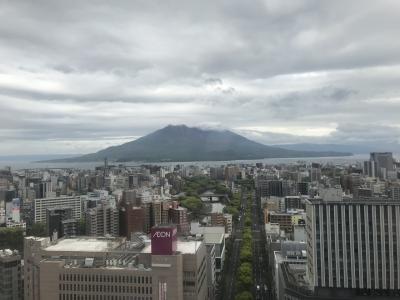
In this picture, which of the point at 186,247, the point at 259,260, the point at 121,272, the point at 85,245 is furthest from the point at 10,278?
the point at 259,260

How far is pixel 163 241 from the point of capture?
16.7 meters

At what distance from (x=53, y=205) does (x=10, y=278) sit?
79.8ft

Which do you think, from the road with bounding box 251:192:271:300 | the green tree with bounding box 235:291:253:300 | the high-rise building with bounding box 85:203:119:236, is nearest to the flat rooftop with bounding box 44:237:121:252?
the green tree with bounding box 235:291:253:300

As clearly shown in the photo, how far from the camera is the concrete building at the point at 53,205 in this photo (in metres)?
43.9

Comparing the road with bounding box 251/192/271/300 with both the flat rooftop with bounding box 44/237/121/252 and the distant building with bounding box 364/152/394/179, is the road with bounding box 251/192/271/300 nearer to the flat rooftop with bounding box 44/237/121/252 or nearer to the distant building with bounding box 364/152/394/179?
the flat rooftop with bounding box 44/237/121/252

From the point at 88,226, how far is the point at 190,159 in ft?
429

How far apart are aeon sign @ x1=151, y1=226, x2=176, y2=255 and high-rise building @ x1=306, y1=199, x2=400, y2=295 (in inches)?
241

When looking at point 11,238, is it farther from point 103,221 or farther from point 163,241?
point 163,241

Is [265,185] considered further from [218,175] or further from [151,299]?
[151,299]

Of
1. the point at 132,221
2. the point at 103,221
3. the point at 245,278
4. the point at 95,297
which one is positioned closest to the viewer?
the point at 95,297

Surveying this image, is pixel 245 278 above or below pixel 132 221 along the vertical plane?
below

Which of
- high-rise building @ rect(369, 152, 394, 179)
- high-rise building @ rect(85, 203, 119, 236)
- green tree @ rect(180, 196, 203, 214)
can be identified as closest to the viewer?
high-rise building @ rect(85, 203, 119, 236)

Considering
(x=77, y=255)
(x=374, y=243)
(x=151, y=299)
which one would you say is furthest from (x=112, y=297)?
(x=374, y=243)

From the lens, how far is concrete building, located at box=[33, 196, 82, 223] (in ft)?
144
